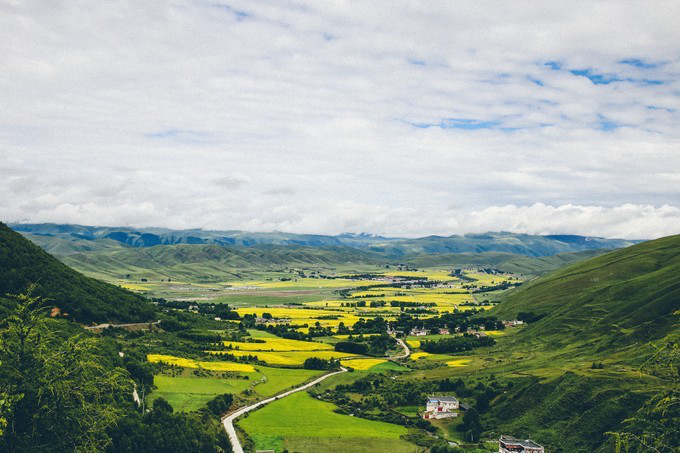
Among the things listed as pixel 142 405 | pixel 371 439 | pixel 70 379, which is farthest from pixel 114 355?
pixel 70 379

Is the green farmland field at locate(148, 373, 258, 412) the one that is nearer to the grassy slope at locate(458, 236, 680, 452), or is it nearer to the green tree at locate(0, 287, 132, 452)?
the grassy slope at locate(458, 236, 680, 452)

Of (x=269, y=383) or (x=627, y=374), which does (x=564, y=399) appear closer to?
(x=627, y=374)

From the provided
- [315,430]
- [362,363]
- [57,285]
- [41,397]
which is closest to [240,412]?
[315,430]

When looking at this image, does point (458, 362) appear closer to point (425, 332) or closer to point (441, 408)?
point (441, 408)

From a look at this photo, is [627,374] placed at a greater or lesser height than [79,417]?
lesser

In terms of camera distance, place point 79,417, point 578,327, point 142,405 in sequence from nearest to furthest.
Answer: point 79,417 < point 142,405 < point 578,327

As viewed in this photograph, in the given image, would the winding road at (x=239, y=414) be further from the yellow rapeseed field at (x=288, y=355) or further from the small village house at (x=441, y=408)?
the small village house at (x=441, y=408)

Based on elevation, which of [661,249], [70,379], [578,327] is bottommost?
[578,327]
